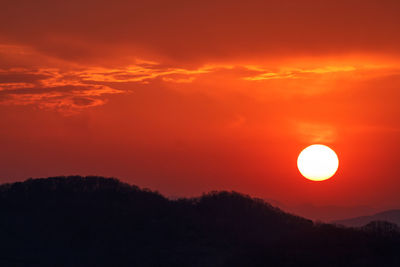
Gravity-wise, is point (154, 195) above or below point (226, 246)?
above

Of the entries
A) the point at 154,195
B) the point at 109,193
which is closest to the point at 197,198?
the point at 154,195

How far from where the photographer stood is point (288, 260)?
44.6 metres

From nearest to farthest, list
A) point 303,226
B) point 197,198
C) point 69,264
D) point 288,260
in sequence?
point 288,260 < point 69,264 < point 303,226 < point 197,198

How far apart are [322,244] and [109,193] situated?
66.4ft

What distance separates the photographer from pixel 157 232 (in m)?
51.3

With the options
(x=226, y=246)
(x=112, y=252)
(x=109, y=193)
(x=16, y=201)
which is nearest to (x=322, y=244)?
(x=226, y=246)

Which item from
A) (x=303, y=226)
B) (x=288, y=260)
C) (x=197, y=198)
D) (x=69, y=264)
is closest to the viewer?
(x=288, y=260)

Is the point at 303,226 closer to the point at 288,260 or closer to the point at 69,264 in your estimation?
the point at 288,260

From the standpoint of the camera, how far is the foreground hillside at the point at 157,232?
1817 inches

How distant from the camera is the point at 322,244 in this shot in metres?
47.2

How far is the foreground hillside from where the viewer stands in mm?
46156

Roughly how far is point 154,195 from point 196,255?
11.9 m

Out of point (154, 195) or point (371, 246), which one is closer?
point (371, 246)

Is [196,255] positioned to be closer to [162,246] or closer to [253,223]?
[162,246]
